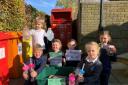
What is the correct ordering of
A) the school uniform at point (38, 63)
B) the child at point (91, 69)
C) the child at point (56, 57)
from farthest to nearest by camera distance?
the child at point (56, 57), the school uniform at point (38, 63), the child at point (91, 69)

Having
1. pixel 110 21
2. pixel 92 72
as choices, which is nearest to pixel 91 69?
pixel 92 72

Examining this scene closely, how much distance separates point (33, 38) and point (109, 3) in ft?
15.0

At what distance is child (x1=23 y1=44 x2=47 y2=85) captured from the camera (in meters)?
7.08

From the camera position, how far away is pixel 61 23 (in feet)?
49.0

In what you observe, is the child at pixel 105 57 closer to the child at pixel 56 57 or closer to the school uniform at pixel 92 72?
the school uniform at pixel 92 72

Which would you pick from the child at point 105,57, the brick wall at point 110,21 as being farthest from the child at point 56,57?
the brick wall at point 110,21

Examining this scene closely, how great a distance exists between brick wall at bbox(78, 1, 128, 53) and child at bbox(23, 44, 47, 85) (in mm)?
5342

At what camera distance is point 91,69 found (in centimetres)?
654

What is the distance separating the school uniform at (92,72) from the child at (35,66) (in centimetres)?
85

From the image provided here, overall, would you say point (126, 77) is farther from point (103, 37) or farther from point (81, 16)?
point (81, 16)

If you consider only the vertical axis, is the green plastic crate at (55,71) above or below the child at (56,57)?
below

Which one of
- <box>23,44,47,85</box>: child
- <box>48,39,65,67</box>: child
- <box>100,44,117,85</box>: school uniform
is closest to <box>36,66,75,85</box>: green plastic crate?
<box>23,44,47,85</box>: child

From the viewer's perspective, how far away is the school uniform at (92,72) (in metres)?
6.43

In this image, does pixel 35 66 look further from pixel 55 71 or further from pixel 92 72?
pixel 92 72
